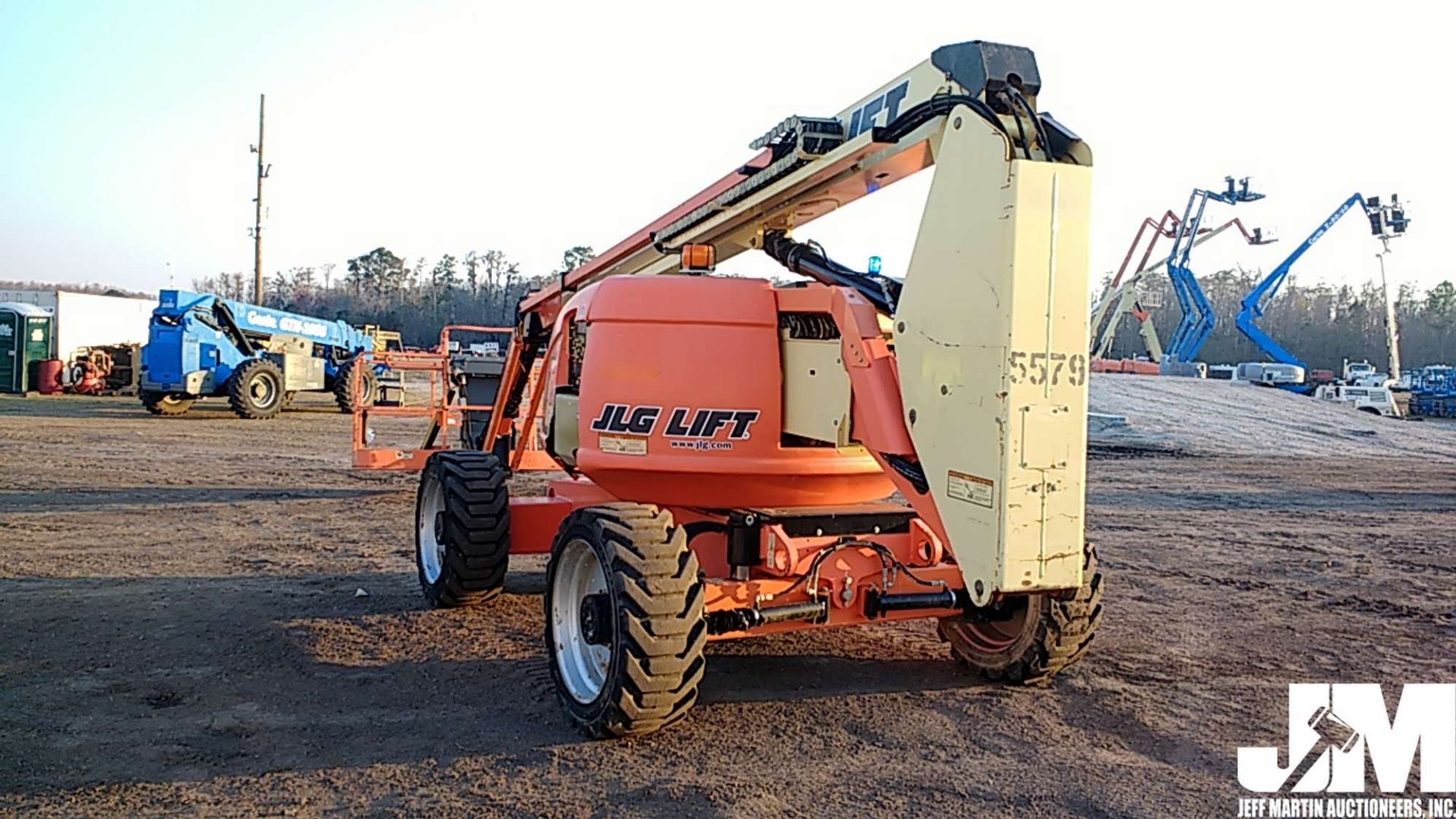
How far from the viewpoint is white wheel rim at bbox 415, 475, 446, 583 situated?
8.16m

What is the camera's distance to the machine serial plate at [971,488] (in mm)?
4312

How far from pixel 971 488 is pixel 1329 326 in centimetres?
8378

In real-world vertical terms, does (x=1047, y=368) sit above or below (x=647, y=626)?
above

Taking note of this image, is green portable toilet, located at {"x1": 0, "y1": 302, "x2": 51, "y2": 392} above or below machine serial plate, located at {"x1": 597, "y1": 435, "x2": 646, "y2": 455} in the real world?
above

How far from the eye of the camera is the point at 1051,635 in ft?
18.6

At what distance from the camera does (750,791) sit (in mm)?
4547

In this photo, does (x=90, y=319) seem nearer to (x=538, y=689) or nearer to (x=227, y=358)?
(x=227, y=358)

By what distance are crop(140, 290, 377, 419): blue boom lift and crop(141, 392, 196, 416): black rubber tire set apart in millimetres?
18

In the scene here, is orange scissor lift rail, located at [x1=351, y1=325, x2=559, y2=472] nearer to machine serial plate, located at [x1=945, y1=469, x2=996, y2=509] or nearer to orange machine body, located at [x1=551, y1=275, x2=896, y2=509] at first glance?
orange machine body, located at [x1=551, y1=275, x2=896, y2=509]

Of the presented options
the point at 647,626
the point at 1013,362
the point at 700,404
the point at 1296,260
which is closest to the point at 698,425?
the point at 700,404

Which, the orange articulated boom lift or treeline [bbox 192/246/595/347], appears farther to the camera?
treeline [bbox 192/246/595/347]

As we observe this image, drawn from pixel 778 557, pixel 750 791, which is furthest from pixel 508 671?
pixel 750 791

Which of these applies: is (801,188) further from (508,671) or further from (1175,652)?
(1175,652)

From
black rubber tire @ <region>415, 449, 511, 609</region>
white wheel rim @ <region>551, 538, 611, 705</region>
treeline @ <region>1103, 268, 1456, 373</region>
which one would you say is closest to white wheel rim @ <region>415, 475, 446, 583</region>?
black rubber tire @ <region>415, 449, 511, 609</region>
